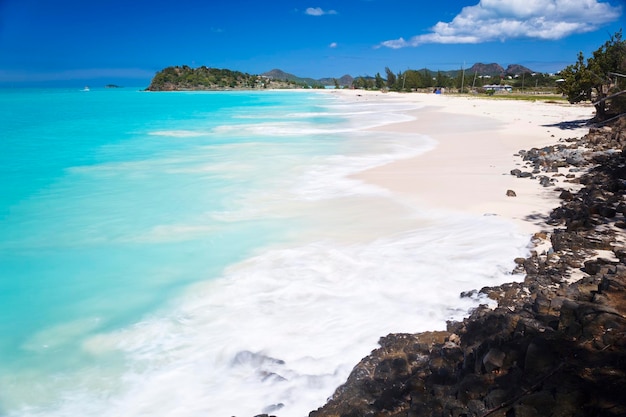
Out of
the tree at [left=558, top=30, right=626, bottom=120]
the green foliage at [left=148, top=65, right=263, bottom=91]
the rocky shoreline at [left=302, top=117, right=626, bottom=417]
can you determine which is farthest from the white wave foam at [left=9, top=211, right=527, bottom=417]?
the green foliage at [left=148, top=65, right=263, bottom=91]

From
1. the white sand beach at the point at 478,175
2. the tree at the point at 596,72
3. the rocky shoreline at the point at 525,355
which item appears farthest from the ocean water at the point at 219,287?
the tree at the point at 596,72

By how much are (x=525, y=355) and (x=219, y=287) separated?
13.1ft

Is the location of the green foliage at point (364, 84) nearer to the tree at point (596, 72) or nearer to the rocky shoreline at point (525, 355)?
the tree at point (596, 72)

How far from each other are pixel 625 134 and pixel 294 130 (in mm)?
15662

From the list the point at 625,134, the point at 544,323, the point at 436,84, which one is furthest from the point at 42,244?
the point at 436,84

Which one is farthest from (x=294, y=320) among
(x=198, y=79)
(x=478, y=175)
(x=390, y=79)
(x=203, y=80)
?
(x=198, y=79)

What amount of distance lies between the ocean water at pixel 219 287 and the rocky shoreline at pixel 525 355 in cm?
36

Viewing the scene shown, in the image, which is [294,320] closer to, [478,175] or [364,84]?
[478,175]

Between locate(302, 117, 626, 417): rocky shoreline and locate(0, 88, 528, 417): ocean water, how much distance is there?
362 mm

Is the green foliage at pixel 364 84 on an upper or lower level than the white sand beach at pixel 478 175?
upper

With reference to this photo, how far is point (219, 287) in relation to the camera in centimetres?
592

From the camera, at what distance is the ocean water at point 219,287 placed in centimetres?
407

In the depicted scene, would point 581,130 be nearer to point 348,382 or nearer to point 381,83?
point 348,382

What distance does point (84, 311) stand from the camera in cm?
566
